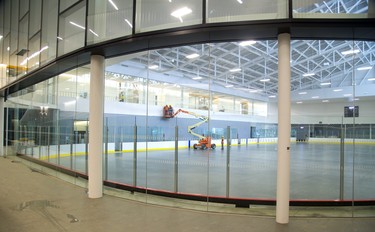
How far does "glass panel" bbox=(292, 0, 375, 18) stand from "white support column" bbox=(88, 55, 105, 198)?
14.1 ft

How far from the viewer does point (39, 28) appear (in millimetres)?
9250

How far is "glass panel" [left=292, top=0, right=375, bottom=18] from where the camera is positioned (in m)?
4.16

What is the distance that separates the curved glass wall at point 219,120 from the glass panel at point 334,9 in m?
1.40

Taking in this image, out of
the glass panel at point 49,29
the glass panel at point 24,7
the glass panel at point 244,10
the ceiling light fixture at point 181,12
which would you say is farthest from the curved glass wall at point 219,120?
the glass panel at point 24,7

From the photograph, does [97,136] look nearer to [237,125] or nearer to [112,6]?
[112,6]

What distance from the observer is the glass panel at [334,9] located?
4.16m

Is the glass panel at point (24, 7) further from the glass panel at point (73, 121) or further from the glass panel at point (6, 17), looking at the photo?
the glass panel at point (73, 121)

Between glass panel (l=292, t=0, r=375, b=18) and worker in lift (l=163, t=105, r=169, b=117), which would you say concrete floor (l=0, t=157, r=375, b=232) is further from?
worker in lift (l=163, t=105, r=169, b=117)

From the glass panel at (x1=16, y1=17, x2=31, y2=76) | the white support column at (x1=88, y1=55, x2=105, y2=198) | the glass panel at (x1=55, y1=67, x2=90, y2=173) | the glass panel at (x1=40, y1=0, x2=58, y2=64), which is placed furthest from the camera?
the glass panel at (x1=16, y1=17, x2=31, y2=76)

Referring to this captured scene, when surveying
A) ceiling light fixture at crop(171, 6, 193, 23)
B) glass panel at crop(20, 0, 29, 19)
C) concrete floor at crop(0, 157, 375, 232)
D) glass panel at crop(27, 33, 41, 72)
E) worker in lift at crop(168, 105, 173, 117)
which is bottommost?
concrete floor at crop(0, 157, 375, 232)

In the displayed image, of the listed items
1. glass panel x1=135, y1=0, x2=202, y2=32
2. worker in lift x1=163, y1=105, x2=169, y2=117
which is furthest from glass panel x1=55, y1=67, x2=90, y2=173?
worker in lift x1=163, y1=105, x2=169, y2=117

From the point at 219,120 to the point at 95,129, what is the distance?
17.9 metres

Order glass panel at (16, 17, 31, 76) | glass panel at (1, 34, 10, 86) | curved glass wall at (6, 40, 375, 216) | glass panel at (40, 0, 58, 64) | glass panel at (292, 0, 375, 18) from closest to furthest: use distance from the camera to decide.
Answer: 1. glass panel at (292, 0, 375, 18)
2. curved glass wall at (6, 40, 375, 216)
3. glass panel at (40, 0, 58, 64)
4. glass panel at (16, 17, 31, 76)
5. glass panel at (1, 34, 10, 86)

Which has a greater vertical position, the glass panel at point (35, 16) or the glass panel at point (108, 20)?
the glass panel at point (35, 16)
